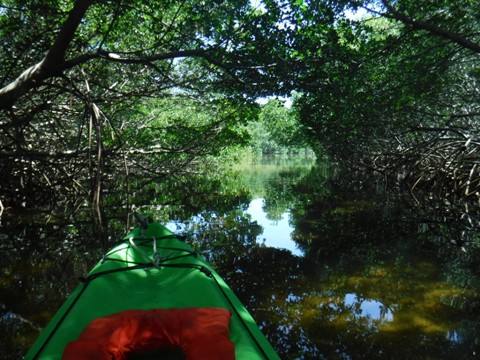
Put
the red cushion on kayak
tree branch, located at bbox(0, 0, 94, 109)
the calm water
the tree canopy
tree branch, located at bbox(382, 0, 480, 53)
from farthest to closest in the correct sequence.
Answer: the tree canopy → tree branch, located at bbox(382, 0, 480, 53) → tree branch, located at bbox(0, 0, 94, 109) → the calm water → the red cushion on kayak

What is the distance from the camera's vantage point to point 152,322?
1665 millimetres

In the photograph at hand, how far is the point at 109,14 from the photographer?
593cm

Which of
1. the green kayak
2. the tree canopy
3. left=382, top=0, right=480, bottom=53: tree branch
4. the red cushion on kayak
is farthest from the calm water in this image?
left=382, top=0, right=480, bottom=53: tree branch

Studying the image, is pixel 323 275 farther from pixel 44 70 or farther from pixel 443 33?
pixel 44 70

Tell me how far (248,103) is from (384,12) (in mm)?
3057

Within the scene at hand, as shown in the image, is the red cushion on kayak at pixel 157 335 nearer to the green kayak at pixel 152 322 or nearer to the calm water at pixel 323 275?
the green kayak at pixel 152 322

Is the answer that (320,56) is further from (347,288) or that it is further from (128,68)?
(128,68)

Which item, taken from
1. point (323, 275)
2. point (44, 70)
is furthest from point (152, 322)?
point (44, 70)

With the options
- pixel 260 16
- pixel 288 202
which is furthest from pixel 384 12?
pixel 288 202

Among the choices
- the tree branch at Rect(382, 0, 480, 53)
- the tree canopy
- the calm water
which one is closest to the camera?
the calm water

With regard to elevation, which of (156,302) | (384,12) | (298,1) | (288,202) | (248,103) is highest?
(298,1)

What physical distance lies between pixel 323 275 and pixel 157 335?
2538 mm

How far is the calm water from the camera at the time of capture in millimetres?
2424

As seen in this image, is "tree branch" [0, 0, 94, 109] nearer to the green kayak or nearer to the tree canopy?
the tree canopy
